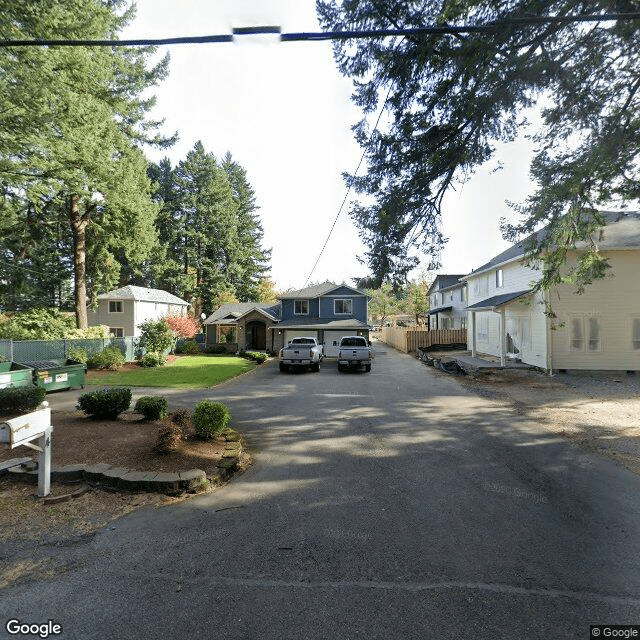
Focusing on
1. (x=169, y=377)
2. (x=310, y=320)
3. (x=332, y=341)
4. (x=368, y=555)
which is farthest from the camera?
(x=310, y=320)

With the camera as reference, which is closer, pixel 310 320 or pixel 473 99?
pixel 473 99

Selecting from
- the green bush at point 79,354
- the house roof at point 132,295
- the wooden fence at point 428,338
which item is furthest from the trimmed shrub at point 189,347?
the wooden fence at point 428,338

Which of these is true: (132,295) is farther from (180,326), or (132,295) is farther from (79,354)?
(79,354)

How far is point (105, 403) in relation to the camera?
8.91 metres

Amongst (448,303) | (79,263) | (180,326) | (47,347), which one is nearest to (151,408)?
(47,347)

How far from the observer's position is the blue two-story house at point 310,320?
31.0 meters

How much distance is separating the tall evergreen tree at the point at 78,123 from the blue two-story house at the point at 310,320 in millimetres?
11355

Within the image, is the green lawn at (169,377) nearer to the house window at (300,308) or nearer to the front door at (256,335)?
the house window at (300,308)

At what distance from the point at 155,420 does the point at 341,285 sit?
24586mm

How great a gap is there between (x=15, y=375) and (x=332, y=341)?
854 inches

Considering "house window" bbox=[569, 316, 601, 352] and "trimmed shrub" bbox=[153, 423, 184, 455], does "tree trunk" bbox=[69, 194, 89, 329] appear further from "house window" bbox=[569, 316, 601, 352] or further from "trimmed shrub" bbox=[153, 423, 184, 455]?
"house window" bbox=[569, 316, 601, 352]

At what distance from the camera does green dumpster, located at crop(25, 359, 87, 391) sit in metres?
14.1

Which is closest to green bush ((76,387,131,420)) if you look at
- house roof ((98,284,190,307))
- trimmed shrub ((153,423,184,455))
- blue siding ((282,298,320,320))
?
trimmed shrub ((153,423,184,455))

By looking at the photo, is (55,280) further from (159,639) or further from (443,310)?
(159,639)
